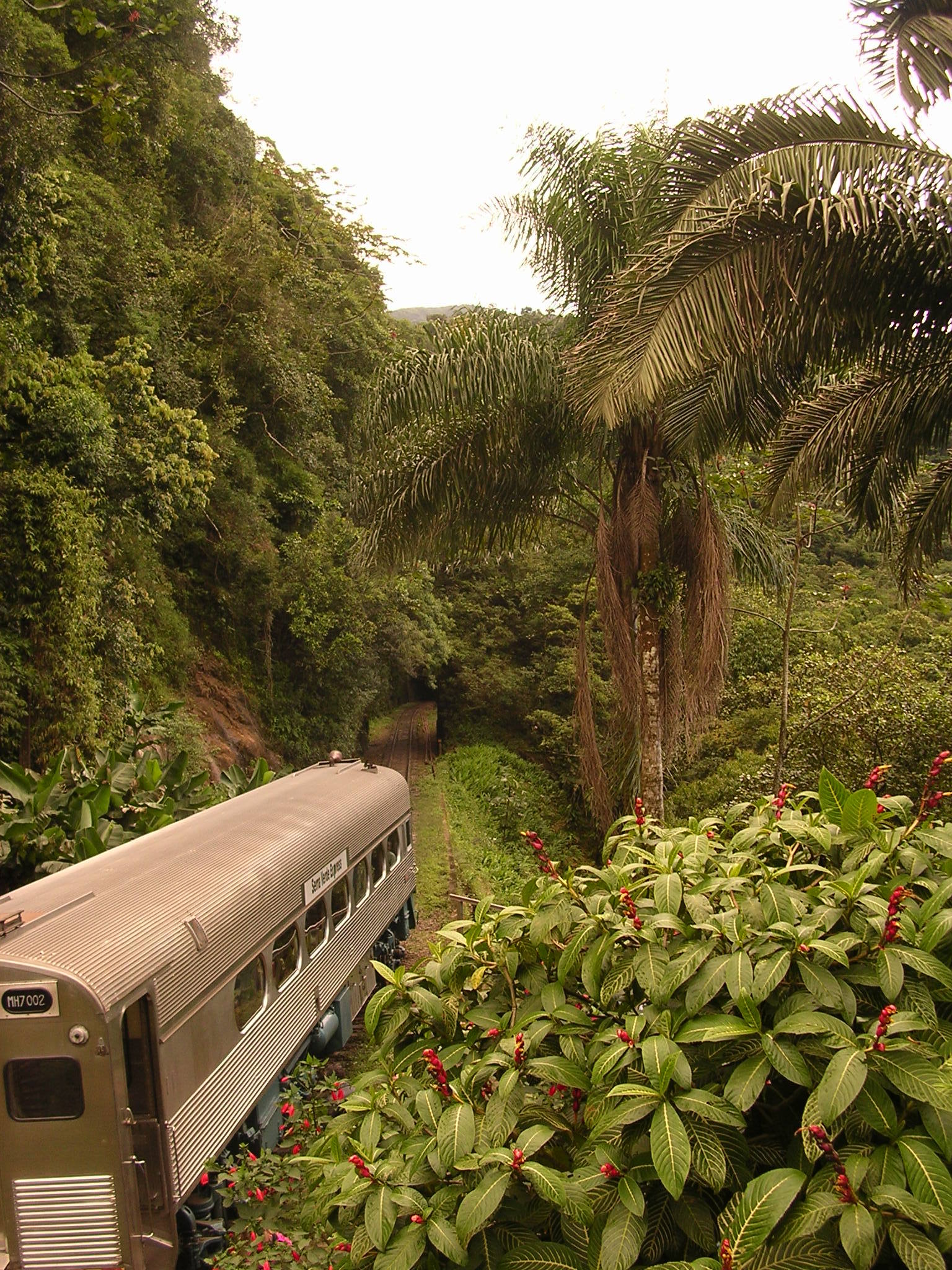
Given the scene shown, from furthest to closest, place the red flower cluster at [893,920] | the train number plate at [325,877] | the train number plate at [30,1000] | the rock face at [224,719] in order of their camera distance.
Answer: the rock face at [224,719] < the train number plate at [325,877] < the train number plate at [30,1000] < the red flower cluster at [893,920]

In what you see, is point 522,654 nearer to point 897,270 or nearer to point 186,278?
point 186,278

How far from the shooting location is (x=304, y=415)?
20.0m

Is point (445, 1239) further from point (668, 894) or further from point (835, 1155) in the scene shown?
point (668, 894)

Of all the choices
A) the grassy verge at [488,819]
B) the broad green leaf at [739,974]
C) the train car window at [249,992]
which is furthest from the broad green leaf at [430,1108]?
the grassy verge at [488,819]

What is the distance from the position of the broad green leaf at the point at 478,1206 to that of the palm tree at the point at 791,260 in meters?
5.01

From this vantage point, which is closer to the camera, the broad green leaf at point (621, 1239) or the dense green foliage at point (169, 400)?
the broad green leaf at point (621, 1239)

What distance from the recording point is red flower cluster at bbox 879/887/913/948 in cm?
230

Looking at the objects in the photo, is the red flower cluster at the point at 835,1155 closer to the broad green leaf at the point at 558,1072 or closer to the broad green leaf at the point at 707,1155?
the broad green leaf at the point at 707,1155

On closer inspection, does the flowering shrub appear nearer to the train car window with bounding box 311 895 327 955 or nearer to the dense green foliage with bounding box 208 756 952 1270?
the dense green foliage with bounding box 208 756 952 1270

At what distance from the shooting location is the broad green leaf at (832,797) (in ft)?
9.52

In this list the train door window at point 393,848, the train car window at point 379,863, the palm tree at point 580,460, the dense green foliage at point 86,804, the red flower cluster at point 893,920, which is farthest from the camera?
the train door window at point 393,848

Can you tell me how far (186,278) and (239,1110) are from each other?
15950 millimetres

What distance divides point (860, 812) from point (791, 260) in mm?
4283

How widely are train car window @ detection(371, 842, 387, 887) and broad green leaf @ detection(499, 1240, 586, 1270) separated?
705cm
